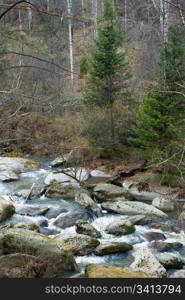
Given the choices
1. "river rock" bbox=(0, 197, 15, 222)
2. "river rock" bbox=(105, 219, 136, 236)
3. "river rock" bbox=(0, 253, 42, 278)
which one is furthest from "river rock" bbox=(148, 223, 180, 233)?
"river rock" bbox=(0, 197, 15, 222)

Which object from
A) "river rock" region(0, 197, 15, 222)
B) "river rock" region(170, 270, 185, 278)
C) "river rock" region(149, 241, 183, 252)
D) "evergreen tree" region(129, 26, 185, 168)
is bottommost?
"river rock" region(170, 270, 185, 278)

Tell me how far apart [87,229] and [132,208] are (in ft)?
6.79

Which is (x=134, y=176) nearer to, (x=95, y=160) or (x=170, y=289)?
(x=95, y=160)

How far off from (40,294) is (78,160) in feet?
34.0

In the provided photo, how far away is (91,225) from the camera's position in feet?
27.8

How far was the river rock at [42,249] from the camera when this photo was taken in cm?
626

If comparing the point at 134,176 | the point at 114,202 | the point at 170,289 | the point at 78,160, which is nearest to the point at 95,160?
the point at 78,160

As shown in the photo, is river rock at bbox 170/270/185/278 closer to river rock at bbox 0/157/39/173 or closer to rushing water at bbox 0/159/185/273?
rushing water at bbox 0/159/185/273

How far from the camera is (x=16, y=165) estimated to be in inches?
567

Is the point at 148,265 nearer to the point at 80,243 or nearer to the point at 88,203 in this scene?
the point at 80,243

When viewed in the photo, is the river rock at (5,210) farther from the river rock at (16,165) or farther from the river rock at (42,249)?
the river rock at (16,165)

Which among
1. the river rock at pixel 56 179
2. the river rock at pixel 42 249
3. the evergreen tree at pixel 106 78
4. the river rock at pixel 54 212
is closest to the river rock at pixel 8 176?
the river rock at pixel 56 179

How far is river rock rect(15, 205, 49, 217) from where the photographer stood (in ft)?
30.9

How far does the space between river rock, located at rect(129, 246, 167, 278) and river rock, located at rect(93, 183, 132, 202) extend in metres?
4.03
